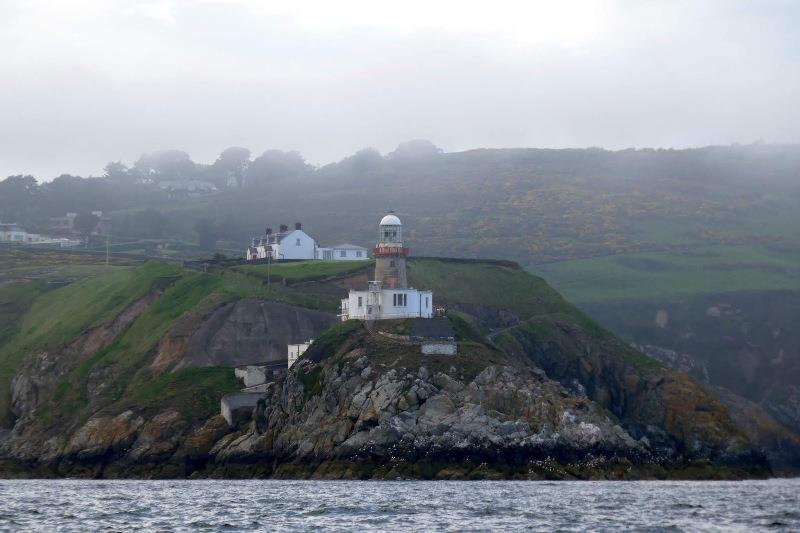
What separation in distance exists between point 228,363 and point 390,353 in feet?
69.5

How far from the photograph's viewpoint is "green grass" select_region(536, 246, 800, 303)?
15375cm

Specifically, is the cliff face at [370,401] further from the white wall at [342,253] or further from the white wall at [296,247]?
the white wall at [342,253]

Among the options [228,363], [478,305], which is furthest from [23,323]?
[478,305]

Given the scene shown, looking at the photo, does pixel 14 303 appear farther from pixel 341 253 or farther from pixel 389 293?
pixel 389 293

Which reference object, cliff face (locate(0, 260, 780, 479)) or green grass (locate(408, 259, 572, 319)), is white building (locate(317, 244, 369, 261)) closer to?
green grass (locate(408, 259, 572, 319))

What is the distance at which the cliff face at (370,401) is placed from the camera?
84188mm

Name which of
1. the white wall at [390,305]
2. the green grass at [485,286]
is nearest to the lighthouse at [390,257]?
the white wall at [390,305]

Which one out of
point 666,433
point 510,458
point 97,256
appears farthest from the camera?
point 97,256

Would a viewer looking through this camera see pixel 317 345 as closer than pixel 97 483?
No

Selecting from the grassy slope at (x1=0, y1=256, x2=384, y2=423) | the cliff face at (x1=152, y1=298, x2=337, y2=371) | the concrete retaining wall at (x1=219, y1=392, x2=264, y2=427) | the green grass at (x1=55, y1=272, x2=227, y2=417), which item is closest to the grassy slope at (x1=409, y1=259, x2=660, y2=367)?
the grassy slope at (x1=0, y1=256, x2=384, y2=423)

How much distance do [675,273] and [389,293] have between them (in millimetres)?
68860

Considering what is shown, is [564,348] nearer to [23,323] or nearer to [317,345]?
[317,345]

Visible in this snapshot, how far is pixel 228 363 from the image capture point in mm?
109562

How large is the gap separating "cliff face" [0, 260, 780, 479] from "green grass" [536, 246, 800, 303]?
31.6 m
